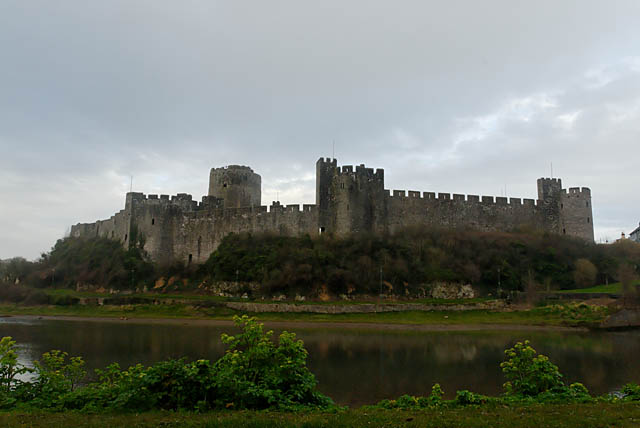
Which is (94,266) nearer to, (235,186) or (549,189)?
(235,186)

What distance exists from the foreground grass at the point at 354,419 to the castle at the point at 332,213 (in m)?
29.0

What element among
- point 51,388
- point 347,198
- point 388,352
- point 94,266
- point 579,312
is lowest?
point 388,352

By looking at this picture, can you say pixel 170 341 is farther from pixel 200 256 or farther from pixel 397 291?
Answer: pixel 200 256

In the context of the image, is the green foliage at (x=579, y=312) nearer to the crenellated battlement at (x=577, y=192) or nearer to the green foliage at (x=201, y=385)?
the crenellated battlement at (x=577, y=192)

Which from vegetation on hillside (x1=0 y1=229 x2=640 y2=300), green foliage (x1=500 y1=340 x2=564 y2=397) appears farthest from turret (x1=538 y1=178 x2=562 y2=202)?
green foliage (x1=500 y1=340 x2=564 y2=397)

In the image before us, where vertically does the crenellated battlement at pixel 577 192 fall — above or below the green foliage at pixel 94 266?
above

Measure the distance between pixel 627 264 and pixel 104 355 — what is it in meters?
36.8

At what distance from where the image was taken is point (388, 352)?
1792 centimetres

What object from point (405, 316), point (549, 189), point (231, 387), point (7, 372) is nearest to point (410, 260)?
point (405, 316)

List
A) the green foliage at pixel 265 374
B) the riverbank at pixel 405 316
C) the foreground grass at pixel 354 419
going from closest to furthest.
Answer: the foreground grass at pixel 354 419 < the green foliage at pixel 265 374 < the riverbank at pixel 405 316

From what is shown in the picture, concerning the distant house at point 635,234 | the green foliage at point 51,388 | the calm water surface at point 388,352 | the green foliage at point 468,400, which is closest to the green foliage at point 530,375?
the green foliage at point 468,400

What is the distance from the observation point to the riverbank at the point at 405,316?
27.8 meters

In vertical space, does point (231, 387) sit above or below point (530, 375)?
above

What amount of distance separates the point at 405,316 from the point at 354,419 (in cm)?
2436
